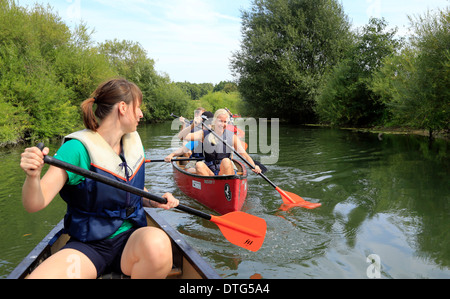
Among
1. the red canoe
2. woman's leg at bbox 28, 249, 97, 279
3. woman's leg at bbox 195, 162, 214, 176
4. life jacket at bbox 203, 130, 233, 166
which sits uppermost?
life jacket at bbox 203, 130, 233, 166

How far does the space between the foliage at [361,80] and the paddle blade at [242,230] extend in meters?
17.5

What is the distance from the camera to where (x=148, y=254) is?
5.84ft

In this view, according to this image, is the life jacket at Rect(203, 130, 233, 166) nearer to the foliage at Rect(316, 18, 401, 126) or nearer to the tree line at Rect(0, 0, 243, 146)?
the tree line at Rect(0, 0, 243, 146)

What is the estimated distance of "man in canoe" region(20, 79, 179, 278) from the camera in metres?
1.76

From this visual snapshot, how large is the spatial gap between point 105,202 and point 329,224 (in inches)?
134

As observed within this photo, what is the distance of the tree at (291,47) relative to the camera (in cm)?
2497

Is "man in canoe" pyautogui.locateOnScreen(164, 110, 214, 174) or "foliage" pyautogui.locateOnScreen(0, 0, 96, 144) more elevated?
"foliage" pyautogui.locateOnScreen(0, 0, 96, 144)

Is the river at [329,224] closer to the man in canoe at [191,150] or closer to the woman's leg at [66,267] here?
the man in canoe at [191,150]

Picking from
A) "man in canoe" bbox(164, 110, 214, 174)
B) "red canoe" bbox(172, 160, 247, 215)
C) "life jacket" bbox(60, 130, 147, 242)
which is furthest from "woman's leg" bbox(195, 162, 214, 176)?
"life jacket" bbox(60, 130, 147, 242)

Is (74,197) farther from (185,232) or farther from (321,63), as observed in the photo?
(321,63)

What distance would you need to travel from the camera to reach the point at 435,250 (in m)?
3.63

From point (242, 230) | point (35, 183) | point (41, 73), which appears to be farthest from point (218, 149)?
point (41, 73)

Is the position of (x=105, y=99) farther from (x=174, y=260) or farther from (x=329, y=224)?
(x=329, y=224)

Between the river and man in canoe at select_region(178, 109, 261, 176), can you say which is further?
man in canoe at select_region(178, 109, 261, 176)
